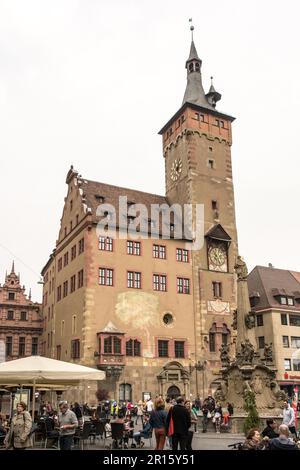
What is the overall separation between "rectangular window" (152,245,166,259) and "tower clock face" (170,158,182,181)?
364 inches

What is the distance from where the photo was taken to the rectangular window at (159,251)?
41781mm

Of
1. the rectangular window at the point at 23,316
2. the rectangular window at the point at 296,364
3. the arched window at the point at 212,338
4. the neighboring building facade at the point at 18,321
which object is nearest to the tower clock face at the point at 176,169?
the arched window at the point at 212,338

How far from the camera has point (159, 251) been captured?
4206 centimetres

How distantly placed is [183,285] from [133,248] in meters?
5.36

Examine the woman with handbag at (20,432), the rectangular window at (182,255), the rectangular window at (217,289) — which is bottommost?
the woman with handbag at (20,432)

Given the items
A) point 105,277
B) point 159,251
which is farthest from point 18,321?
point 159,251

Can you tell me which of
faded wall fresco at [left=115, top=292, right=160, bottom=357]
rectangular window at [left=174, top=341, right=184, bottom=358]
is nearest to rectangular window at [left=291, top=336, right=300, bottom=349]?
rectangular window at [left=174, top=341, right=184, bottom=358]

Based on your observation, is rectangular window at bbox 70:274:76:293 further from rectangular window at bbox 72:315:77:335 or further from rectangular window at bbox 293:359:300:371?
rectangular window at bbox 293:359:300:371

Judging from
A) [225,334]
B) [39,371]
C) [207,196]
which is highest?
[207,196]

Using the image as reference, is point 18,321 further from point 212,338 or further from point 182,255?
Answer: point 212,338

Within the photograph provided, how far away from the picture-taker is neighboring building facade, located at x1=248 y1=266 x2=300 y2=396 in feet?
164

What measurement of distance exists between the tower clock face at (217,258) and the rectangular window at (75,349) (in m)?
13.2

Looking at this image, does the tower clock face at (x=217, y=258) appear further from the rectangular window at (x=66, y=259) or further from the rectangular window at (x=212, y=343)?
the rectangular window at (x=66, y=259)

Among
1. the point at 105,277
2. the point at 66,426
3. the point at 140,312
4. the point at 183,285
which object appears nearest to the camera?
the point at 66,426
